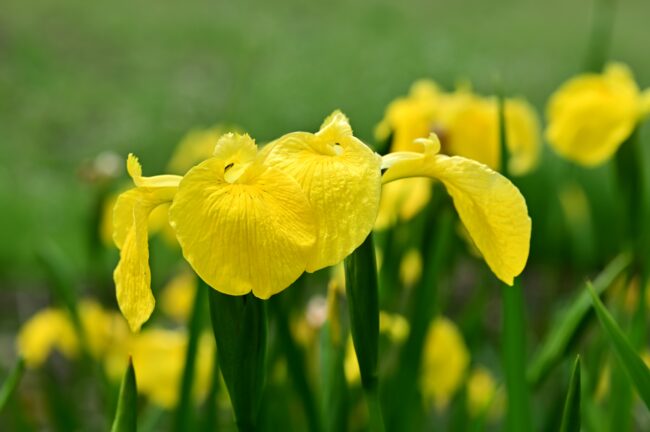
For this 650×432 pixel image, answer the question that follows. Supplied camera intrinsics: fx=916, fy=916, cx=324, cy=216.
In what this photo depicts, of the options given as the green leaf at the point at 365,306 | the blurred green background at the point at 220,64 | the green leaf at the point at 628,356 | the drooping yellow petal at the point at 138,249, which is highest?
the drooping yellow petal at the point at 138,249

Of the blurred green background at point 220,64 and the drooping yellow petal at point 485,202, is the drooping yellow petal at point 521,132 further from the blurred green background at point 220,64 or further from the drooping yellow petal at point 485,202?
the blurred green background at point 220,64

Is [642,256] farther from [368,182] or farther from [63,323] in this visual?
[63,323]

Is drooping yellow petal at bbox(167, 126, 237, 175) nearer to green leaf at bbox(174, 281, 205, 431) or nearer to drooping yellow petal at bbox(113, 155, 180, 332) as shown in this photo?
green leaf at bbox(174, 281, 205, 431)

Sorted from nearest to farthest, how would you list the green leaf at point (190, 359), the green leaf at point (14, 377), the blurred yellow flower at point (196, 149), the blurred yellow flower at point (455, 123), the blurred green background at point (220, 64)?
the green leaf at point (14, 377)
the green leaf at point (190, 359)
the blurred yellow flower at point (455, 123)
the blurred yellow flower at point (196, 149)
the blurred green background at point (220, 64)

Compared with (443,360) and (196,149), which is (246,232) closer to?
(443,360)

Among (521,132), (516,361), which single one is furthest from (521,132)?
(516,361)

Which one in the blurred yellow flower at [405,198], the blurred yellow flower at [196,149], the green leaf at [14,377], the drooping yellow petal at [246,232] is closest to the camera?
the drooping yellow petal at [246,232]

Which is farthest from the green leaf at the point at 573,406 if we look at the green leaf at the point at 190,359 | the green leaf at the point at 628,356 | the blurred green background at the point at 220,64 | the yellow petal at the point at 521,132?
the blurred green background at the point at 220,64
